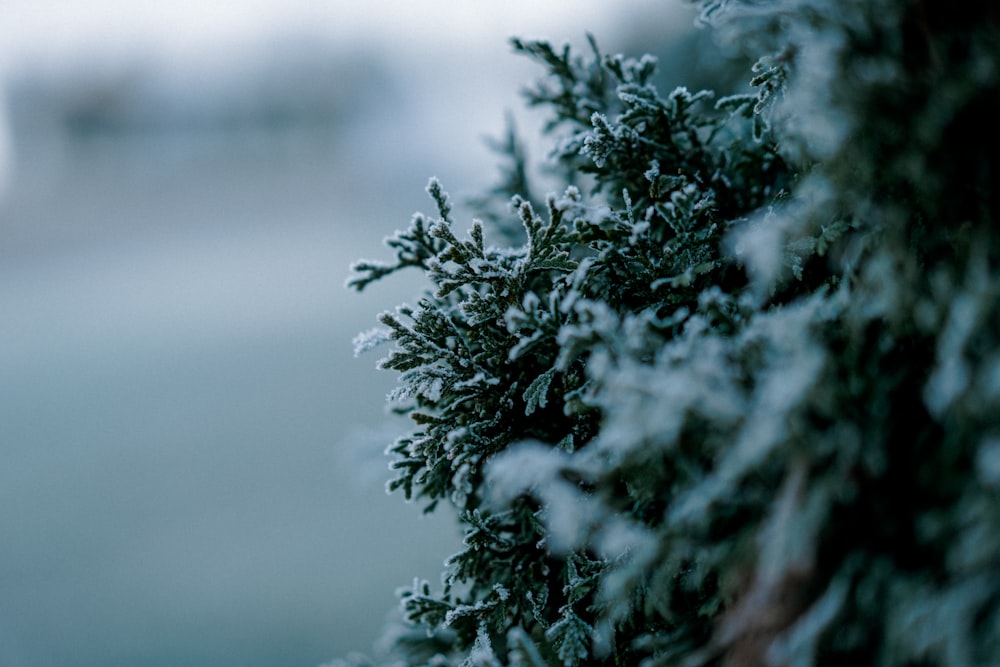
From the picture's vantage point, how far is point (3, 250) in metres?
16.7

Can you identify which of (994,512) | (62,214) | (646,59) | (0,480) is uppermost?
(62,214)

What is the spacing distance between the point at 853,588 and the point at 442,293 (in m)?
1.09

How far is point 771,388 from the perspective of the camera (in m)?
1.14

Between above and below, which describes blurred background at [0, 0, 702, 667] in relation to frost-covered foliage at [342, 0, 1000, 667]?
above

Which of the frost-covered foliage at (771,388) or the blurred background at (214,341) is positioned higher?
the blurred background at (214,341)

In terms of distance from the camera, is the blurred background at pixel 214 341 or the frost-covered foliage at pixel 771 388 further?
the blurred background at pixel 214 341

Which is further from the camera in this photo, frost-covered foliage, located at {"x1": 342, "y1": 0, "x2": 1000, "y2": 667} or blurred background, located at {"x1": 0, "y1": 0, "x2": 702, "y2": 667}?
blurred background, located at {"x1": 0, "y1": 0, "x2": 702, "y2": 667}

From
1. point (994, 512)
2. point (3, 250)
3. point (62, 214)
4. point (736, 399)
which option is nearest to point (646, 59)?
point (736, 399)

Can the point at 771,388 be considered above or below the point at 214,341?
below

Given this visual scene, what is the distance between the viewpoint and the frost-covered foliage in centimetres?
110

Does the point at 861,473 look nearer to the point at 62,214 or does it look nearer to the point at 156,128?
the point at 62,214

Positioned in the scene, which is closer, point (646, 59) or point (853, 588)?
point (853, 588)

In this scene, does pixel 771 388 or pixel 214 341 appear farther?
pixel 214 341

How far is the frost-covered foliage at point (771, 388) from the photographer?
1.10 m
